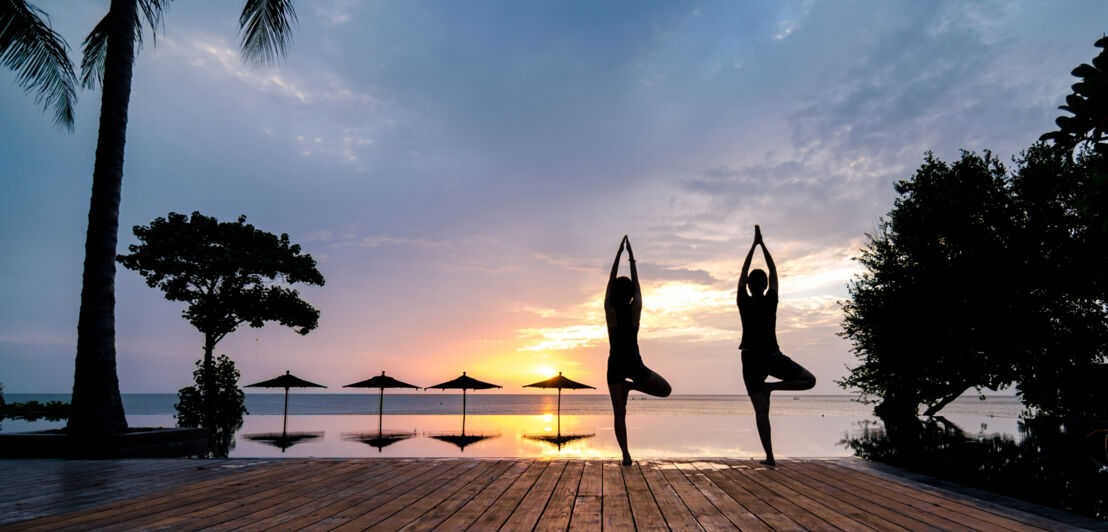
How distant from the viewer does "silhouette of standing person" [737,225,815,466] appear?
21.4 feet

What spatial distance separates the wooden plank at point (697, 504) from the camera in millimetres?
3744

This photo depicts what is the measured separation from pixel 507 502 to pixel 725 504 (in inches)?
68.2

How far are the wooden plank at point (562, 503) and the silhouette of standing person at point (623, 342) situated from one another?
88 centimetres

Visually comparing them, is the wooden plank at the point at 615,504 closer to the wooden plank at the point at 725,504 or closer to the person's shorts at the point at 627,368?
the wooden plank at the point at 725,504

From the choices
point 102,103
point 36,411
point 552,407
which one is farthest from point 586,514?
point 552,407

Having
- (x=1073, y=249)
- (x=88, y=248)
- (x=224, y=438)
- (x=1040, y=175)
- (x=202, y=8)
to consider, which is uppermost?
(x=202, y=8)

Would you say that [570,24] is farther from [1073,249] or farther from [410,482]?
[1073,249]

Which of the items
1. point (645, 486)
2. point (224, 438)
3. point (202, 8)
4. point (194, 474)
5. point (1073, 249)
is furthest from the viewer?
point (224, 438)

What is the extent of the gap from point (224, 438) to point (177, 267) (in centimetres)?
609

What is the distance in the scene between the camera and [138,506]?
14.6 ft

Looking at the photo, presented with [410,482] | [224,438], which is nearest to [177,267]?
[224,438]

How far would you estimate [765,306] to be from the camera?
6.54 metres

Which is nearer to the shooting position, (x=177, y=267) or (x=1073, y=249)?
(x=1073, y=249)

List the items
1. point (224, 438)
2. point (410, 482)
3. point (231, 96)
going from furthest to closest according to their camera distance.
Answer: point (224, 438)
point (231, 96)
point (410, 482)
